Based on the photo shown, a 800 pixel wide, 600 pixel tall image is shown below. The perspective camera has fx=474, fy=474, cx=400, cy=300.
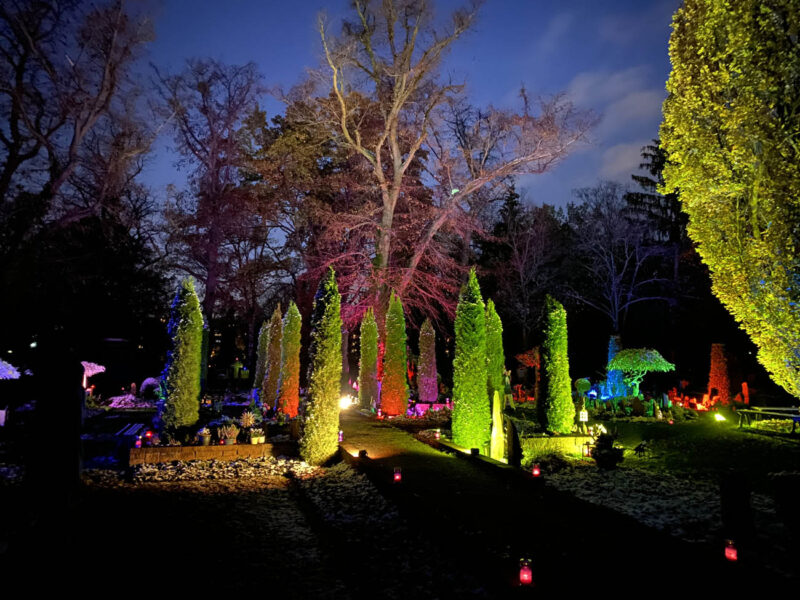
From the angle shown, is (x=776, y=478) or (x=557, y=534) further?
(x=557, y=534)

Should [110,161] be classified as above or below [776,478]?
above

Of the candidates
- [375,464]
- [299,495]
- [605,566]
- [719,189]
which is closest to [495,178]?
[719,189]

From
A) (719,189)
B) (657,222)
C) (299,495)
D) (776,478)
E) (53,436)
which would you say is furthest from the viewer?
(657,222)

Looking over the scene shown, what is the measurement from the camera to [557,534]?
5766 millimetres

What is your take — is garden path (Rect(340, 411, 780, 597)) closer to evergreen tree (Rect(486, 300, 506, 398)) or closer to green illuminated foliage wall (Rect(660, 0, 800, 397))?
green illuminated foliage wall (Rect(660, 0, 800, 397))

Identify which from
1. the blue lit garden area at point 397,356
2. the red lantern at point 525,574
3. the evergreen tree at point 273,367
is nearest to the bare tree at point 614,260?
the blue lit garden area at point 397,356

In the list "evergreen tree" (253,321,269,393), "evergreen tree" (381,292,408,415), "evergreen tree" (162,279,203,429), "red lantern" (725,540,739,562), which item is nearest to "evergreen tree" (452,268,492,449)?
"evergreen tree" (381,292,408,415)

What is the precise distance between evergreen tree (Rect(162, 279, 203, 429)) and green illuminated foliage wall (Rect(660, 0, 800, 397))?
1208 centimetres

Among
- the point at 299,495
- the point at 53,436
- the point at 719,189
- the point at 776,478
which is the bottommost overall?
the point at 299,495

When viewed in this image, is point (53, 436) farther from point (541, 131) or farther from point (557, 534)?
point (541, 131)

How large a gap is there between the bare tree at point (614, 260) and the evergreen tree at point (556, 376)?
16.7m

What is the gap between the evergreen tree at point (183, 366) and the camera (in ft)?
40.6

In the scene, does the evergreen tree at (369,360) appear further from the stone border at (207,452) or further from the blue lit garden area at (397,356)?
the stone border at (207,452)

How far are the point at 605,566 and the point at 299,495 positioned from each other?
4956 mm
